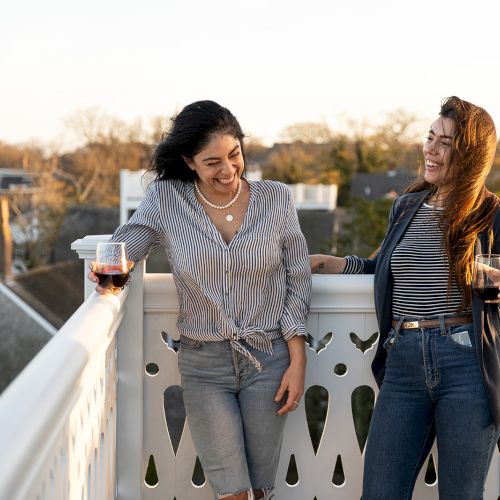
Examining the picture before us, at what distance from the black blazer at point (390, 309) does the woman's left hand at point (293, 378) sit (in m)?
0.26

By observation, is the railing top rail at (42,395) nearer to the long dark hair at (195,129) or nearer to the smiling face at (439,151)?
the long dark hair at (195,129)

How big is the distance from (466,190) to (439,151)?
144 millimetres

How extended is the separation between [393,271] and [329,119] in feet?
125

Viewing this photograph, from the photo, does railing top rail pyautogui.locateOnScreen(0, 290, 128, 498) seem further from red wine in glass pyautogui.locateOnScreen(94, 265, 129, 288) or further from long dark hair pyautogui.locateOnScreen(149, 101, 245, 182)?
long dark hair pyautogui.locateOnScreen(149, 101, 245, 182)

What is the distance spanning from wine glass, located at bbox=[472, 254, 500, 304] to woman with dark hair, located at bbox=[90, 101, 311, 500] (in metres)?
0.55

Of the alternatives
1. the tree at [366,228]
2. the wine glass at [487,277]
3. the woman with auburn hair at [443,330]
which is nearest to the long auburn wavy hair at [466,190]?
the woman with auburn hair at [443,330]

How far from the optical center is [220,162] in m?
2.49

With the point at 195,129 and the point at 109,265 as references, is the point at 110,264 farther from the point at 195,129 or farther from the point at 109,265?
the point at 195,129

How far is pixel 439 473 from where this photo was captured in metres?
2.47

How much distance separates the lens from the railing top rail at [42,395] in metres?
1.14

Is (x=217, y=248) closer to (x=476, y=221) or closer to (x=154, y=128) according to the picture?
(x=476, y=221)

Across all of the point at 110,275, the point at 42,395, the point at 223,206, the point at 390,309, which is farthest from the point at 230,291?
the point at 42,395

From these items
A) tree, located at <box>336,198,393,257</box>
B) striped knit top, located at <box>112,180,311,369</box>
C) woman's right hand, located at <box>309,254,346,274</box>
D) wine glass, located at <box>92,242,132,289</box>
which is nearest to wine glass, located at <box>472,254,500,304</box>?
striped knit top, located at <box>112,180,311,369</box>

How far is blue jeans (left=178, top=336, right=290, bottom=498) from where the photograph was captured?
2.49 meters
